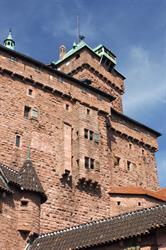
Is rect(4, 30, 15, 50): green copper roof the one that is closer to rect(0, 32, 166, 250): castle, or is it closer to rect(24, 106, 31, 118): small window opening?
rect(0, 32, 166, 250): castle

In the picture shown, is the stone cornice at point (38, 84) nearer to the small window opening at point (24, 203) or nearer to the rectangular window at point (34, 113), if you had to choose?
the rectangular window at point (34, 113)

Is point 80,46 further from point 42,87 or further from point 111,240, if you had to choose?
point 111,240

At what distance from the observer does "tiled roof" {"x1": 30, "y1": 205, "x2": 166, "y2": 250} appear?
2094cm

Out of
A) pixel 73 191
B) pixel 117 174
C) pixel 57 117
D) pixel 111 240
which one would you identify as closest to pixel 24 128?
pixel 57 117

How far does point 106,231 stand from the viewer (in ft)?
72.9

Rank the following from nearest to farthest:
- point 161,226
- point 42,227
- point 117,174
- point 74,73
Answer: point 161,226
point 42,227
point 117,174
point 74,73

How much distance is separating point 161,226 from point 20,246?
7504mm

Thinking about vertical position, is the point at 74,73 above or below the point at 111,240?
above

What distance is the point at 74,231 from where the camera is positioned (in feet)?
77.5

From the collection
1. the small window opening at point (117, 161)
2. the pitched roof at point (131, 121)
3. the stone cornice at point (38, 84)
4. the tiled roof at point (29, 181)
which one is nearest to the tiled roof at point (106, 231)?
the tiled roof at point (29, 181)

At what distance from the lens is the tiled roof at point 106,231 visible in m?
20.9

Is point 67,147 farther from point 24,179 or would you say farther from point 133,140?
point 133,140

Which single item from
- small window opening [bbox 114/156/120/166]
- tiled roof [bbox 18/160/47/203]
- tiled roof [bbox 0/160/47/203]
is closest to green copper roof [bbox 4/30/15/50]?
small window opening [bbox 114/156/120/166]

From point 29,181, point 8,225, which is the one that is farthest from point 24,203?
point 8,225
